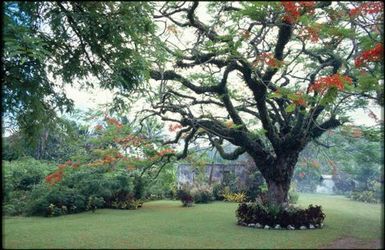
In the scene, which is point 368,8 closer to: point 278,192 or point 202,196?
point 278,192

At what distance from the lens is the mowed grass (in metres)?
8.06

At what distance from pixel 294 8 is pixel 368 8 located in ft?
5.31

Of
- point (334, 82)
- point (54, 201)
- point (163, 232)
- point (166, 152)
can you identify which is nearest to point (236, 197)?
point (166, 152)

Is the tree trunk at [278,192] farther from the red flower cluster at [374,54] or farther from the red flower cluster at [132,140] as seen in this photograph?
the red flower cluster at [374,54]

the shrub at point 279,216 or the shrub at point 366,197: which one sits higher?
the shrub at point 366,197

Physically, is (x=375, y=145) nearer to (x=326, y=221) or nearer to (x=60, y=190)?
(x=326, y=221)

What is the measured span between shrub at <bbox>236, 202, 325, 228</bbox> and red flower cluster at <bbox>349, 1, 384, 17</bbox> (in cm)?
569

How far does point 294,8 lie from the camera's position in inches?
327

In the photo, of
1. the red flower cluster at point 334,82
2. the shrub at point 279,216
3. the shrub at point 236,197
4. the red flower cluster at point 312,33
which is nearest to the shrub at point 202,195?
the shrub at point 236,197

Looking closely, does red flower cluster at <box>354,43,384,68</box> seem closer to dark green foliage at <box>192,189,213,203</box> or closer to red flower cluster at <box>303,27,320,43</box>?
red flower cluster at <box>303,27,320,43</box>

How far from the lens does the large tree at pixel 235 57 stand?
8352 millimetres

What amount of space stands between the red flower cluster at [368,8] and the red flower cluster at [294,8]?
99 centimetres

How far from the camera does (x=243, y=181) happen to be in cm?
2123

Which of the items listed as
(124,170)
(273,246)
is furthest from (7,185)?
(273,246)
